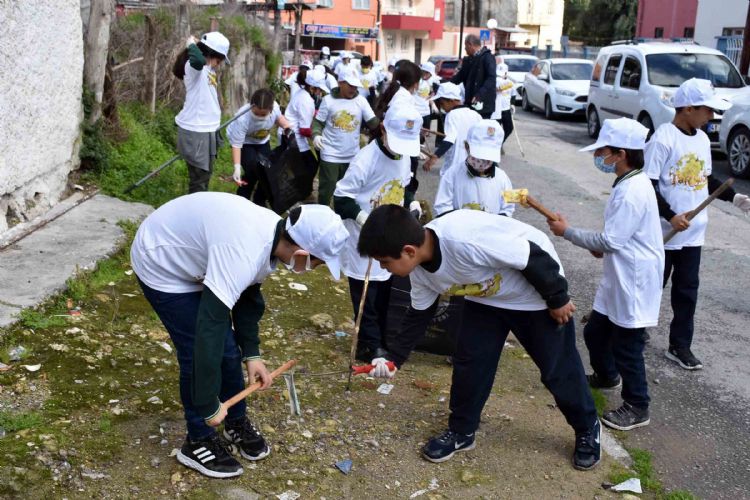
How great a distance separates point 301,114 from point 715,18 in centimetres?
2201

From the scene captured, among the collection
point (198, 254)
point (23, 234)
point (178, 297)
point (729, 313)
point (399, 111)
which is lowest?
point (729, 313)

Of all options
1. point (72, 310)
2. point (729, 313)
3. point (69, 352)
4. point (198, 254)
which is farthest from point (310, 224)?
point (729, 313)

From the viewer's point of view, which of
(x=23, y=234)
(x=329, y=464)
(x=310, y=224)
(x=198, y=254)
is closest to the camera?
(x=310, y=224)

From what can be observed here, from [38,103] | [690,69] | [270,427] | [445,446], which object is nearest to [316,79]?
[38,103]

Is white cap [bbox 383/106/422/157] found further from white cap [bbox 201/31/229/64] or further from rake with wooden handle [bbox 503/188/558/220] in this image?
white cap [bbox 201/31/229/64]

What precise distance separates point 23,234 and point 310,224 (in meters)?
3.88

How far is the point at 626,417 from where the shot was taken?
4266 mm

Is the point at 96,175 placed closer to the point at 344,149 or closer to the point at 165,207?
the point at 344,149

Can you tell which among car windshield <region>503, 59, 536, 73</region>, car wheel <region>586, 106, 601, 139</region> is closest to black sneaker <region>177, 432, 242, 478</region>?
car wheel <region>586, 106, 601, 139</region>

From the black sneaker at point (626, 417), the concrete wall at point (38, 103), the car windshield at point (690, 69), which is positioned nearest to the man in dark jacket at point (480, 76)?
the car windshield at point (690, 69)

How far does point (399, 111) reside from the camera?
4672mm

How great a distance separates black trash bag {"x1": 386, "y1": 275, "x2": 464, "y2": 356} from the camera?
16.2 feet

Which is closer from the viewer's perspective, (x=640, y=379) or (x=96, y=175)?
(x=640, y=379)

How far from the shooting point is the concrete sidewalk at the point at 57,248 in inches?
194
